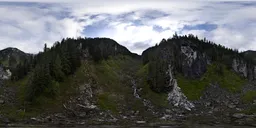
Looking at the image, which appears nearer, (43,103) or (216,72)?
(43,103)

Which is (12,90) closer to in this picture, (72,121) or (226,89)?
(72,121)

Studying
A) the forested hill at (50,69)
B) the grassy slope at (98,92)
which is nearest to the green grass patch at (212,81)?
the grassy slope at (98,92)

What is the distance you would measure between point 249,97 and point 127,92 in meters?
55.2

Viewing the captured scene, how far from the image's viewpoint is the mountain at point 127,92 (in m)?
121

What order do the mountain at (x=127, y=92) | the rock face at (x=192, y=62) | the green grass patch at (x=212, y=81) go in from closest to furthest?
1. the mountain at (x=127, y=92)
2. the green grass patch at (x=212, y=81)
3. the rock face at (x=192, y=62)

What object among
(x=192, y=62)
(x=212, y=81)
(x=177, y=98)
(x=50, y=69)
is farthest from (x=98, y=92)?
(x=192, y=62)

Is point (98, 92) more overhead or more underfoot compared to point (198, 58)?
more underfoot

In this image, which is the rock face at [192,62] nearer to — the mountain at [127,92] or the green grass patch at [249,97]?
the mountain at [127,92]

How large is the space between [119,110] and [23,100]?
114 feet

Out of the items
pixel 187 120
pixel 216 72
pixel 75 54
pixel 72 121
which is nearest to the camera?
pixel 72 121

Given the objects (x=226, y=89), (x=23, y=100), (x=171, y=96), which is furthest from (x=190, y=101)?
(x=23, y=100)

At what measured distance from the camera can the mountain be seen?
396 feet

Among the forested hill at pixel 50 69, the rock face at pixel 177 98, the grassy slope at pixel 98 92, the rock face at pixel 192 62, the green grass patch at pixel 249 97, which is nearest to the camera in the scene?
the grassy slope at pixel 98 92

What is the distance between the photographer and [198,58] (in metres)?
194
